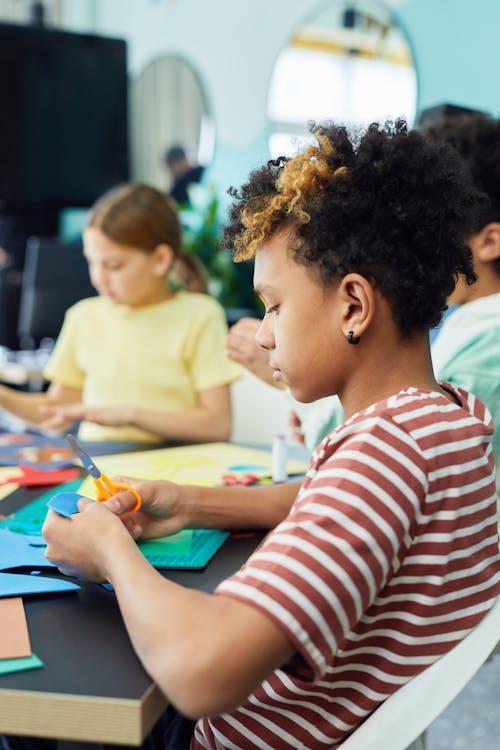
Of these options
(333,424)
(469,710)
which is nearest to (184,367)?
(333,424)

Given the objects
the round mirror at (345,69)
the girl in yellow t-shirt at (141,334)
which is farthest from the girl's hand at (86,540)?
the round mirror at (345,69)

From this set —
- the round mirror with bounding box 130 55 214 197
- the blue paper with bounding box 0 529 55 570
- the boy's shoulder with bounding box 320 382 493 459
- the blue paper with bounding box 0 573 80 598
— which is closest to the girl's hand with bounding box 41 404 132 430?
the blue paper with bounding box 0 529 55 570

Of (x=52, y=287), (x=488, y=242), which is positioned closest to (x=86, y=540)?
(x=488, y=242)

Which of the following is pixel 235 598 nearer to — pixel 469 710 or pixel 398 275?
pixel 398 275

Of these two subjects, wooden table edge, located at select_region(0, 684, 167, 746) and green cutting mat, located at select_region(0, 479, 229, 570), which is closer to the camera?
wooden table edge, located at select_region(0, 684, 167, 746)

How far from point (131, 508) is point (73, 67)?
3953mm

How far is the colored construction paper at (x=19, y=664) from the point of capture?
2.25 feet

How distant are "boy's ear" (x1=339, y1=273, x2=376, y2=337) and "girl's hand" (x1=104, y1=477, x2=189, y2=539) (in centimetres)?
36

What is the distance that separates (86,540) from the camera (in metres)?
0.79

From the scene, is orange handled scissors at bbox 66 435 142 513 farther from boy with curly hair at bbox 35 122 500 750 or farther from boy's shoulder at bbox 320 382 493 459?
boy's shoulder at bbox 320 382 493 459

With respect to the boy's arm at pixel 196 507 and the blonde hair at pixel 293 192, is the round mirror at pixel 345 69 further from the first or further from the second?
the blonde hair at pixel 293 192

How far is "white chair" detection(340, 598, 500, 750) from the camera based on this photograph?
700mm

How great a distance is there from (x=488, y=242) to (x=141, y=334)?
36.9 inches

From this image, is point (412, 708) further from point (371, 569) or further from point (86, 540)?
point (86, 540)
